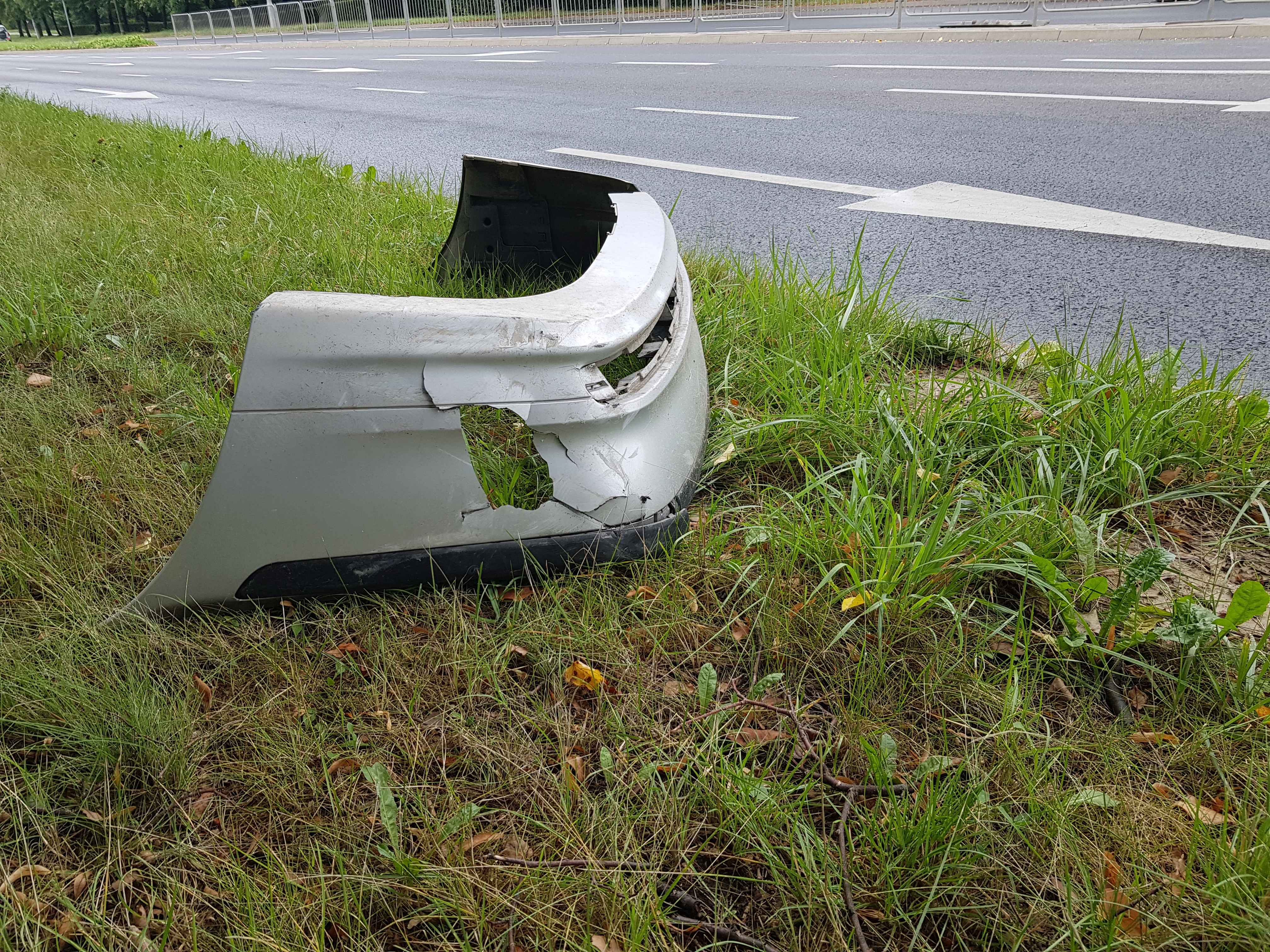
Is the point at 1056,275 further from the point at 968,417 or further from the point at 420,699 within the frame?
the point at 420,699

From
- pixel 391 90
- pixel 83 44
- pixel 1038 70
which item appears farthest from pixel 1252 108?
pixel 83 44

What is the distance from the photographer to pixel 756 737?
1391 millimetres

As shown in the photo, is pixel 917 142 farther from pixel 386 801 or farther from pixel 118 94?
pixel 118 94

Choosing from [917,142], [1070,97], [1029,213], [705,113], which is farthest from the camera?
[705,113]

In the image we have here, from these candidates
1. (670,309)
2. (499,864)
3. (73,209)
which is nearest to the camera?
(499,864)

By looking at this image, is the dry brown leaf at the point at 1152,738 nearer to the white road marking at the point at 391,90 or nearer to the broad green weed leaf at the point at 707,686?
the broad green weed leaf at the point at 707,686

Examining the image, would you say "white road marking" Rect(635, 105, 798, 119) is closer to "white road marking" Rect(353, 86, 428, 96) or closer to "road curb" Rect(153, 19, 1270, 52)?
"white road marking" Rect(353, 86, 428, 96)

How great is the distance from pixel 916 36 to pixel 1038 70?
196 inches

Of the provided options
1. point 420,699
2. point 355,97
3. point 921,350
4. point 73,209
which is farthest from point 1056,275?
point 355,97

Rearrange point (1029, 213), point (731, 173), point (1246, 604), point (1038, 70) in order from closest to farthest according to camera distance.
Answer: point (1246, 604) → point (1029, 213) → point (731, 173) → point (1038, 70)

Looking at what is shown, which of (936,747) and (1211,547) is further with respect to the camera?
(1211,547)

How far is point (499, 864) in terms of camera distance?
3.90 ft

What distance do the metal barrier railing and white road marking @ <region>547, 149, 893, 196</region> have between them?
10.8 metres

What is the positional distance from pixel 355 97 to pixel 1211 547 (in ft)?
36.2
